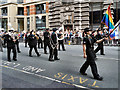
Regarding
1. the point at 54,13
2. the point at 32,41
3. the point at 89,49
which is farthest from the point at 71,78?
the point at 54,13

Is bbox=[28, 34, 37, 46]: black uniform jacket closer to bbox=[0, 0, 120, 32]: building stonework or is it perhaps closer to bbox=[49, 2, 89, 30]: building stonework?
bbox=[0, 0, 120, 32]: building stonework

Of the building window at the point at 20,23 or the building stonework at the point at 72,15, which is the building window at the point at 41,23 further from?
the building window at the point at 20,23

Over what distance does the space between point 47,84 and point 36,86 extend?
36 centimetres

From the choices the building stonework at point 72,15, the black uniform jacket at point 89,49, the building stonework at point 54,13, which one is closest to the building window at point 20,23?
the building stonework at point 54,13

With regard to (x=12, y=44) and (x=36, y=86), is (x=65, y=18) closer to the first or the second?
(x=12, y=44)

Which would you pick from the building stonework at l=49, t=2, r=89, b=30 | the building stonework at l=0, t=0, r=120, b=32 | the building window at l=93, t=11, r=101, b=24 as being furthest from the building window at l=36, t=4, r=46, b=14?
the building window at l=93, t=11, r=101, b=24

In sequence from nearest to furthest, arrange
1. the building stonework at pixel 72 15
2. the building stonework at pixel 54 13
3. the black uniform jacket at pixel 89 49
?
the black uniform jacket at pixel 89 49, the building stonework at pixel 54 13, the building stonework at pixel 72 15

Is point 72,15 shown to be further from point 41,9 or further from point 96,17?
point 41,9

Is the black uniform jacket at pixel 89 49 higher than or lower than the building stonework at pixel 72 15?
lower

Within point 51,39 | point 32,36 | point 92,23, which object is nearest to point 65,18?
point 92,23

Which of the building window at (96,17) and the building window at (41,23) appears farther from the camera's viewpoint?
the building window at (41,23)

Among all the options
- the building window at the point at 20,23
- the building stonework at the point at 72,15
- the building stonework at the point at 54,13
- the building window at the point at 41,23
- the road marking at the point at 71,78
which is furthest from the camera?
the building window at the point at 20,23

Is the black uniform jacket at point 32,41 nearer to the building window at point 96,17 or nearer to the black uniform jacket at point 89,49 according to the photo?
the black uniform jacket at point 89,49

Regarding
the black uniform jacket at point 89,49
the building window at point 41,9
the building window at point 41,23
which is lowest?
the black uniform jacket at point 89,49
